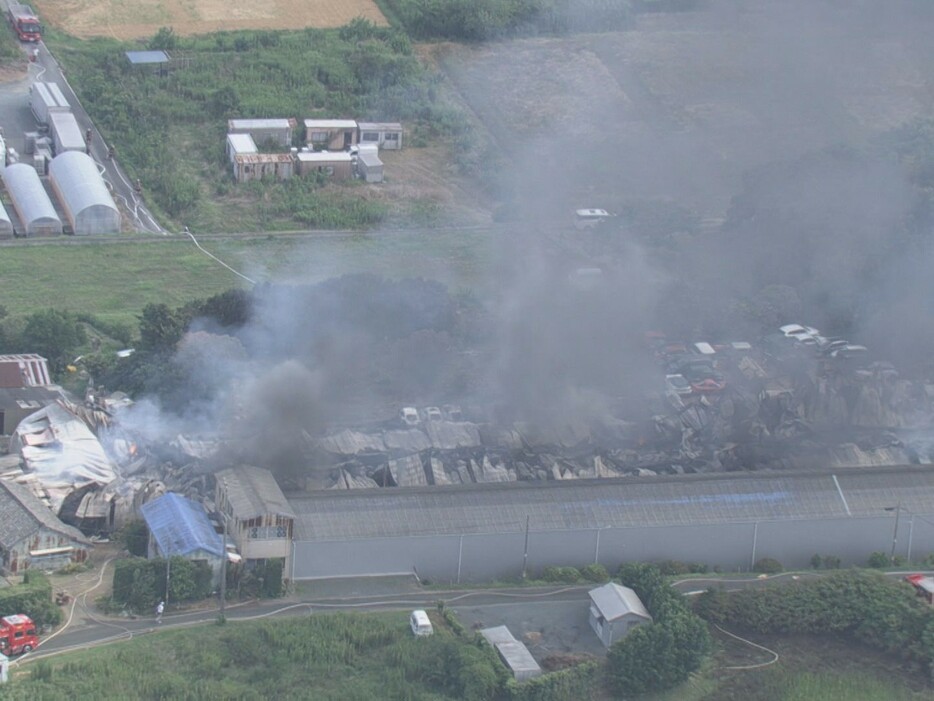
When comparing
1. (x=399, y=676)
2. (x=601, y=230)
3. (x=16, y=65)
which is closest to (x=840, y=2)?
(x=601, y=230)

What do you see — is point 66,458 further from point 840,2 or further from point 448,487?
point 840,2

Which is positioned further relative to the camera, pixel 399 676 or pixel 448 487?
pixel 448 487

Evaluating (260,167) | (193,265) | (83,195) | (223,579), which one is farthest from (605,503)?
(260,167)

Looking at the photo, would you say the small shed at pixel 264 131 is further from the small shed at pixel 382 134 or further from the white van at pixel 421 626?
the white van at pixel 421 626

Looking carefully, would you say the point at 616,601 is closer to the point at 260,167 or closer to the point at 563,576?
the point at 563,576

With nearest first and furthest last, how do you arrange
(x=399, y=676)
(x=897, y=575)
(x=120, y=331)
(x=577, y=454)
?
(x=399, y=676) → (x=897, y=575) → (x=577, y=454) → (x=120, y=331)

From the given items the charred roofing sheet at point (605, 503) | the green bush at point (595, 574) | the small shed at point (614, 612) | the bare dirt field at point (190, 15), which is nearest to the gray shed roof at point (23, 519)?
the charred roofing sheet at point (605, 503)
